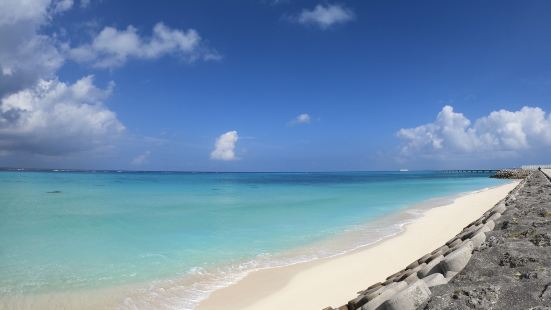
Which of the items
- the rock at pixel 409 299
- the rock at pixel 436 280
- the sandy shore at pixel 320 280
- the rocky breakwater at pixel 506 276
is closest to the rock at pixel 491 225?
the rocky breakwater at pixel 506 276

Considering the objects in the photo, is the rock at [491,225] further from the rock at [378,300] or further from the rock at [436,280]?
the rock at [378,300]

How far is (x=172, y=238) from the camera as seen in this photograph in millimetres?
12992

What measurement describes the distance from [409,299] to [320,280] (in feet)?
13.6

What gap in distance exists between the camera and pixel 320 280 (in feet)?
25.4

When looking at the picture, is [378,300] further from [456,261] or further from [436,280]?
[456,261]

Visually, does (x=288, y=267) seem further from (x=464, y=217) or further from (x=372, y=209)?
(x=372, y=209)

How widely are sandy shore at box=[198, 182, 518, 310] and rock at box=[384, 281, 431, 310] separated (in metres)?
2.63

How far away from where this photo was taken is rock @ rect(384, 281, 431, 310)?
3.75 metres

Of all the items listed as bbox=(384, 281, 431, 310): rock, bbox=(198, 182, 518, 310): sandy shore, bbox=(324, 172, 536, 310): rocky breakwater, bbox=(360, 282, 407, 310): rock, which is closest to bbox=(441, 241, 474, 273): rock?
bbox=(324, 172, 536, 310): rocky breakwater

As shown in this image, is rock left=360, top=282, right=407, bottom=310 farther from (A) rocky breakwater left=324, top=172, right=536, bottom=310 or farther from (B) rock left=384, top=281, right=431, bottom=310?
(B) rock left=384, top=281, right=431, bottom=310

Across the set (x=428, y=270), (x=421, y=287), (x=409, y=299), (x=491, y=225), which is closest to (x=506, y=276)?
(x=428, y=270)

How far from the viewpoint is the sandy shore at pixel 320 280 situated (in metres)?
6.56

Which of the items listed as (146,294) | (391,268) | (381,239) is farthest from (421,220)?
(146,294)

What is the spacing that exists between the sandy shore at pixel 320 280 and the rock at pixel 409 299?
263 centimetres
